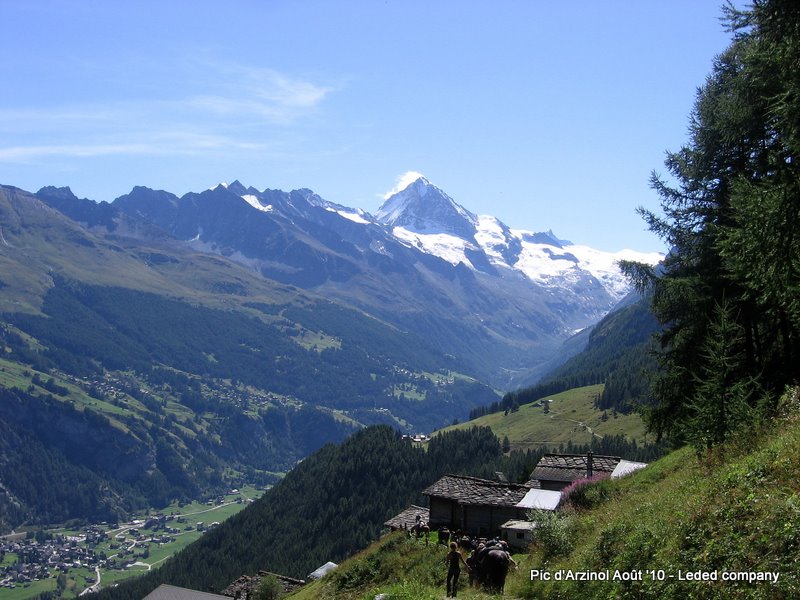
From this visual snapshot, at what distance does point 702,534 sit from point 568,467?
51.3 metres

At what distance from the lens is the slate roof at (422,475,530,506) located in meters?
49.0

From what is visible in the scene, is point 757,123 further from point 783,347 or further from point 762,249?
point 762,249

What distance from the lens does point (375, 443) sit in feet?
649

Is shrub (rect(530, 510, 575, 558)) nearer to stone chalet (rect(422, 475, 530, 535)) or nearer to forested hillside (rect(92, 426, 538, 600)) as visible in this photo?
stone chalet (rect(422, 475, 530, 535))

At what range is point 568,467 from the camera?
6600cm

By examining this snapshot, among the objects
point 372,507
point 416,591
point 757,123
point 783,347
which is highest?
point 757,123

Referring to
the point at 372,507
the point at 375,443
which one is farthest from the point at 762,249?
the point at 375,443

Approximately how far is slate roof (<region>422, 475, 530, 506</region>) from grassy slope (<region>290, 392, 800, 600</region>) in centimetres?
2251

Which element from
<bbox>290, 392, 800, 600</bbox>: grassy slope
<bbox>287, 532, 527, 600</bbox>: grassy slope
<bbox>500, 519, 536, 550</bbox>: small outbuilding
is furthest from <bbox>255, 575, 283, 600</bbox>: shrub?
<bbox>290, 392, 800, 600</bbox>: grassy slope

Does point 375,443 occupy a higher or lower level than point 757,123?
lower

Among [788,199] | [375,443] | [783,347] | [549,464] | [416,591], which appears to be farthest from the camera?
[375,443]

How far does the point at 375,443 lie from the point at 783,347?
174 m

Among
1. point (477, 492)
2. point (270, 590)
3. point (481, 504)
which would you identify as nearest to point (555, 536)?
point (481, 504)

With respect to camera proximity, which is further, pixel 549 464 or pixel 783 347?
pixel 549 464
